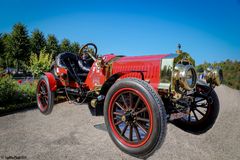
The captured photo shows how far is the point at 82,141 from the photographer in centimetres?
504

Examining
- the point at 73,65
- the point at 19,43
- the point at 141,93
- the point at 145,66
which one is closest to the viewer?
the point at 141,93

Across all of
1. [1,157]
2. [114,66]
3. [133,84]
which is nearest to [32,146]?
[1,157]

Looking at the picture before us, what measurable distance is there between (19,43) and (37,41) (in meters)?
4.18

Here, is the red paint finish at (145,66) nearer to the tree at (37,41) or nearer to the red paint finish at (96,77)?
the red paint finish at (96,77)

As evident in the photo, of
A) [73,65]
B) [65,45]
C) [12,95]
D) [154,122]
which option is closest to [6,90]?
[12,95]

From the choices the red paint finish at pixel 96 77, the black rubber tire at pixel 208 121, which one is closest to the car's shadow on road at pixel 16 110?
the red paint finish at pixel 96 77

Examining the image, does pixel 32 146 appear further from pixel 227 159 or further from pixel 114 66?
pixel 227 159

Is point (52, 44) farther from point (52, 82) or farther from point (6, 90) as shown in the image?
point (52, 82)

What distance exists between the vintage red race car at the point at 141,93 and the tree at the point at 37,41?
38.2m

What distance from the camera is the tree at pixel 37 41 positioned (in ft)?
127

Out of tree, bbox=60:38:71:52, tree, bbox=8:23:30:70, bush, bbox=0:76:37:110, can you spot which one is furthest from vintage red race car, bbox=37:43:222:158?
tree, bbox=60:38:71:52

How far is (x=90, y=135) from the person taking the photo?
5.49 m

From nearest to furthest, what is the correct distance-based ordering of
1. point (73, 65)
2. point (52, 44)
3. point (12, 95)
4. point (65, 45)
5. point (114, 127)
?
point (114, 127), point (73, 65), point (12, 95), point (52, 44), point (65, 45)

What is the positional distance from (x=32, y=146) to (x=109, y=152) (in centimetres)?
200
